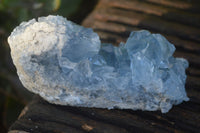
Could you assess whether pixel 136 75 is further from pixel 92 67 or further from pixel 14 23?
pixel 14 23

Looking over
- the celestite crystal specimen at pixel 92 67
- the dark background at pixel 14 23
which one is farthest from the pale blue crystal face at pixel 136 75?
the dark background at pixel 14 23

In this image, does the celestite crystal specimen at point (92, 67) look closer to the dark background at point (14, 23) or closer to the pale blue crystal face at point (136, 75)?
the pale blue crystal face at point (136, 75)

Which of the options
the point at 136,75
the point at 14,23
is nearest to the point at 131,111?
the point at 136,75

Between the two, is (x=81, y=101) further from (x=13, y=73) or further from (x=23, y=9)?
(x=13, y=73)

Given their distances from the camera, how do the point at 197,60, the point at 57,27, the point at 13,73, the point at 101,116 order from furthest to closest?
the point at 13,73 → the point at 197,60 → the point at 101,116 → the point at 57,27

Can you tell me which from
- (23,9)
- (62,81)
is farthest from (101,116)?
(23,9)

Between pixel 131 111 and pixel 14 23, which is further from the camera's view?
pixel 14 23

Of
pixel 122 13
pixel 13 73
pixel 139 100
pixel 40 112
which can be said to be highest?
pixel 122 13
